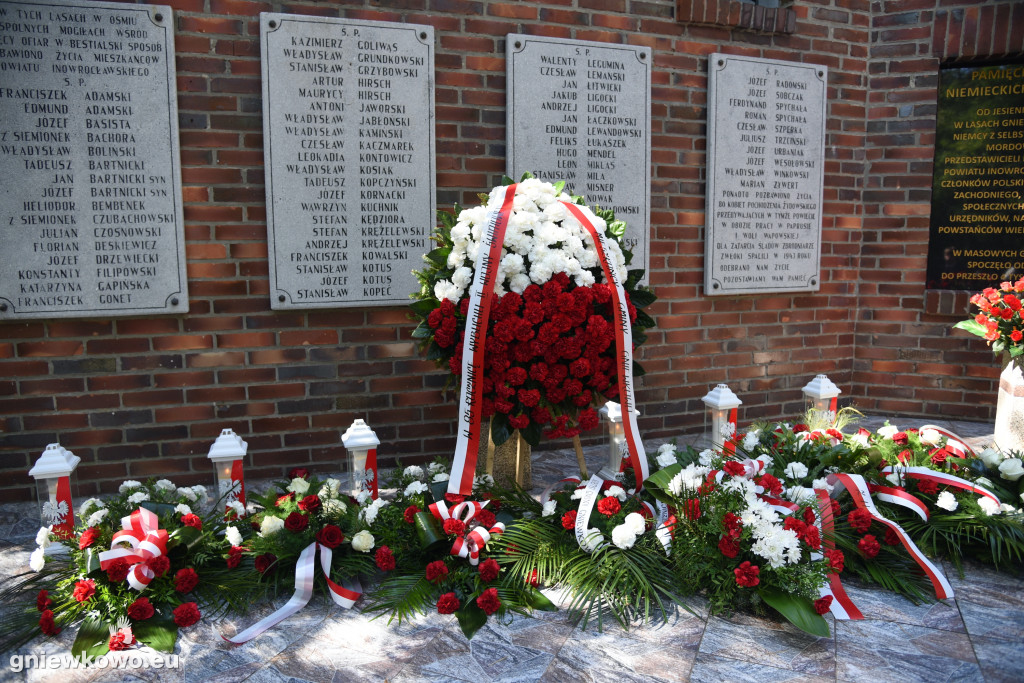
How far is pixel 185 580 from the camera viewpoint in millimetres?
2359

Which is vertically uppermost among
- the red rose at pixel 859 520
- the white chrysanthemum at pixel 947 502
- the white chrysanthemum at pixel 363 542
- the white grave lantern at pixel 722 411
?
the white grave lantern at pixel 722 411

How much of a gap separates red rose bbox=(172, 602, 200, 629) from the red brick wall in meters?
1.46

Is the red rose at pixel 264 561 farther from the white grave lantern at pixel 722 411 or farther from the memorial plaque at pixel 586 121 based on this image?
the memorial plaque at pixel 586 121

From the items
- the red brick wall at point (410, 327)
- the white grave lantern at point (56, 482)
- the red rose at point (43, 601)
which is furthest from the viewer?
the red brick wall at point (410, 327)

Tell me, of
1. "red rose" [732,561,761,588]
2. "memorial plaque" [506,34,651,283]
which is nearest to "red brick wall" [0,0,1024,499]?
"memorial plaque" [506,34,651,283]

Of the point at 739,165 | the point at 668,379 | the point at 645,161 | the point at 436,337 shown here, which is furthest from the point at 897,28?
the point at 436,337

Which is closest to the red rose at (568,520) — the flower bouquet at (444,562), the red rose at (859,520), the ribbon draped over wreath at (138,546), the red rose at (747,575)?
the flower bouquet at (444,562)

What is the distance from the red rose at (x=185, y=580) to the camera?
2354 mm

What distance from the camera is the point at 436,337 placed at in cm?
288

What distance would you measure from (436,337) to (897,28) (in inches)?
145

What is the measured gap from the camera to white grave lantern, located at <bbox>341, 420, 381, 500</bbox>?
293 centimetres

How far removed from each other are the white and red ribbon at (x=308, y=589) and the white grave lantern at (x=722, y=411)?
5.58 ft

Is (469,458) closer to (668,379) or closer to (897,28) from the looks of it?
(668,379)

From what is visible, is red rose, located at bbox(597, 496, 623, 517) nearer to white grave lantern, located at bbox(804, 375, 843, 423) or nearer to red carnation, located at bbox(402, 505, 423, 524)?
red carnation, located at bbox(402, 505, 423, 524)
